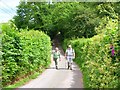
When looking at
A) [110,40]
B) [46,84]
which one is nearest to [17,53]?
[46,84]

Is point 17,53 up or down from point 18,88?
up

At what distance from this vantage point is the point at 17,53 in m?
12.2

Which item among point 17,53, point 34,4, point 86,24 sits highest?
point 34,4

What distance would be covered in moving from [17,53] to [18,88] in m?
1.36

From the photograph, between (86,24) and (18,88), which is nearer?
(18,88)

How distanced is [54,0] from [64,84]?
136ft

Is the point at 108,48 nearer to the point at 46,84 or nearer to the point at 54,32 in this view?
the point at 46,84

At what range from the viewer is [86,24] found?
32.5m

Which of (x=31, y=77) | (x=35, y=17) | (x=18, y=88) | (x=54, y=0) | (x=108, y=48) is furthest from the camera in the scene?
(x=54, y=0)

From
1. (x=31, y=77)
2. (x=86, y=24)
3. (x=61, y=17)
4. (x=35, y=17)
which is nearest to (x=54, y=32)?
(x=35, y=17)

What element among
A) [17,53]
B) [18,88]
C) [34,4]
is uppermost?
[34,4]

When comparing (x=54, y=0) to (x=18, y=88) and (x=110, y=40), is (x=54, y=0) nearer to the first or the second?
(x=18, y=88)

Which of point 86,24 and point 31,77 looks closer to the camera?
point 31,77

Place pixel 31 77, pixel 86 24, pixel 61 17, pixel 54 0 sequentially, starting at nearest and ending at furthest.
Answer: pixel 31 77 < pixel 86 24 < pixel 61 17 < pixel 54 0
